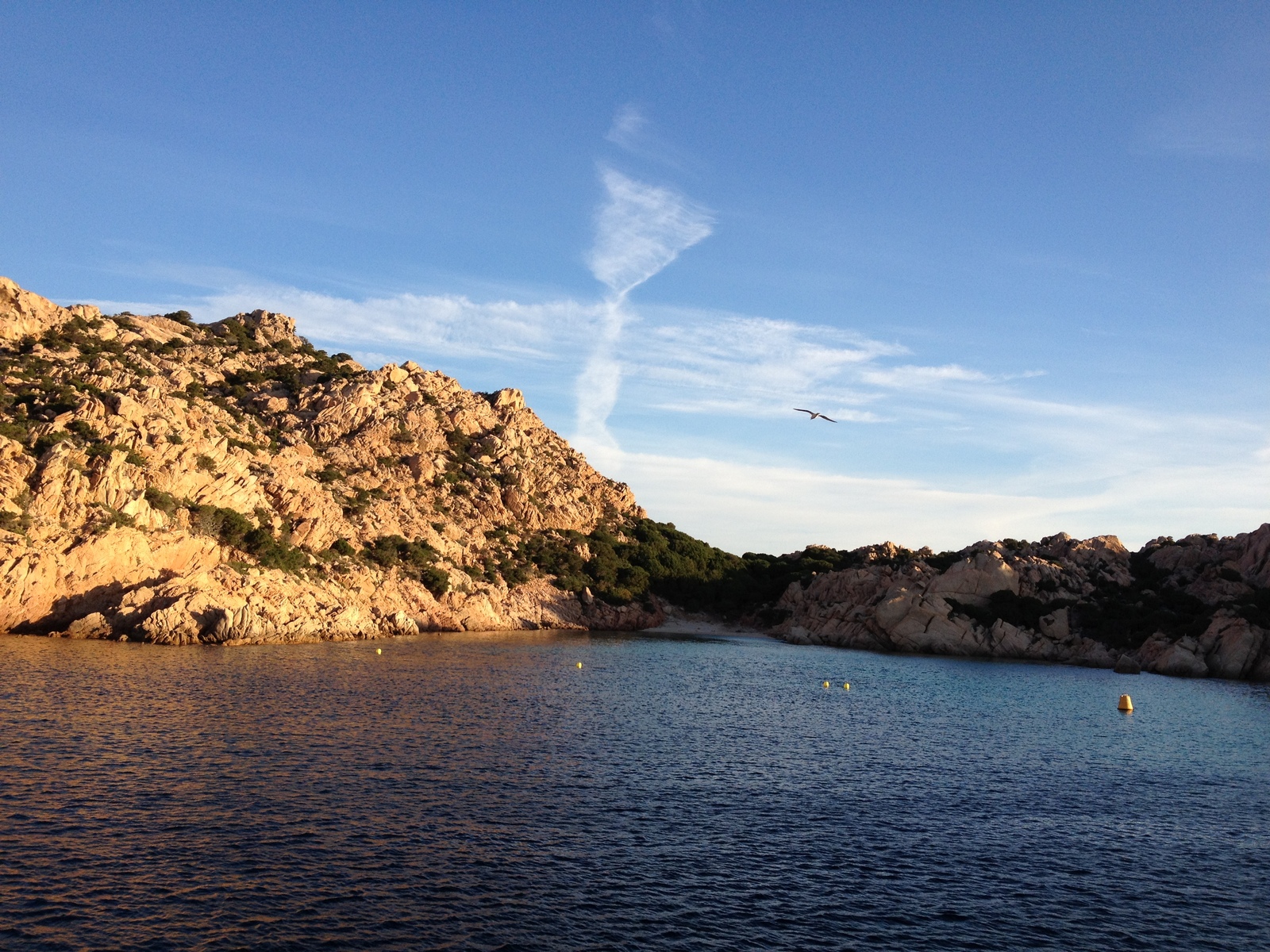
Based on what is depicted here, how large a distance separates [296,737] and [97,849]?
16.2 meters

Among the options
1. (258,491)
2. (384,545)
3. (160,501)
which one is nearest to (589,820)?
(160,501)

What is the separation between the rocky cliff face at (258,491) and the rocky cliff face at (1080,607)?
3901 cm

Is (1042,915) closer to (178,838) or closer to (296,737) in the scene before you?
(178,838)

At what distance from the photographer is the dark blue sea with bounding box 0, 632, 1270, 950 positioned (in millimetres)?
22594

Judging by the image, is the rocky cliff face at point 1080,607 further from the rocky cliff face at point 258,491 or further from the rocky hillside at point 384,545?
the rocky cliff face at point 258,491

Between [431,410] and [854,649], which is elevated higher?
[431,410]

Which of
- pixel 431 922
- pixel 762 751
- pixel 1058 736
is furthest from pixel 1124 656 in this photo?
pixel 431 922

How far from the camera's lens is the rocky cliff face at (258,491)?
78.2 metres

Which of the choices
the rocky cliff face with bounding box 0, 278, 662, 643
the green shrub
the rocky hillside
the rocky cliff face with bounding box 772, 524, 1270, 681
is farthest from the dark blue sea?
the rocky cliff face with bounding box 772, 524, 1270, 681

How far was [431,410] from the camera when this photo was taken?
146500 millimetres

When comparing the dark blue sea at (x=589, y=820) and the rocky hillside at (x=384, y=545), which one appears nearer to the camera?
the dark blue sea at (x=589, y=820)

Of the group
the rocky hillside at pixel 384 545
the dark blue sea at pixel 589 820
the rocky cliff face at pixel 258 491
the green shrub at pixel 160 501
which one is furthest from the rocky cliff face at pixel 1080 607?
the green shrub at pixel 160 501

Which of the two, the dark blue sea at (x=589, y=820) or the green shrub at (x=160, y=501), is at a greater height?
the green shrub at (x=160, y=501)

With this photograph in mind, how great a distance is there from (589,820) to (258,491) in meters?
82.7
